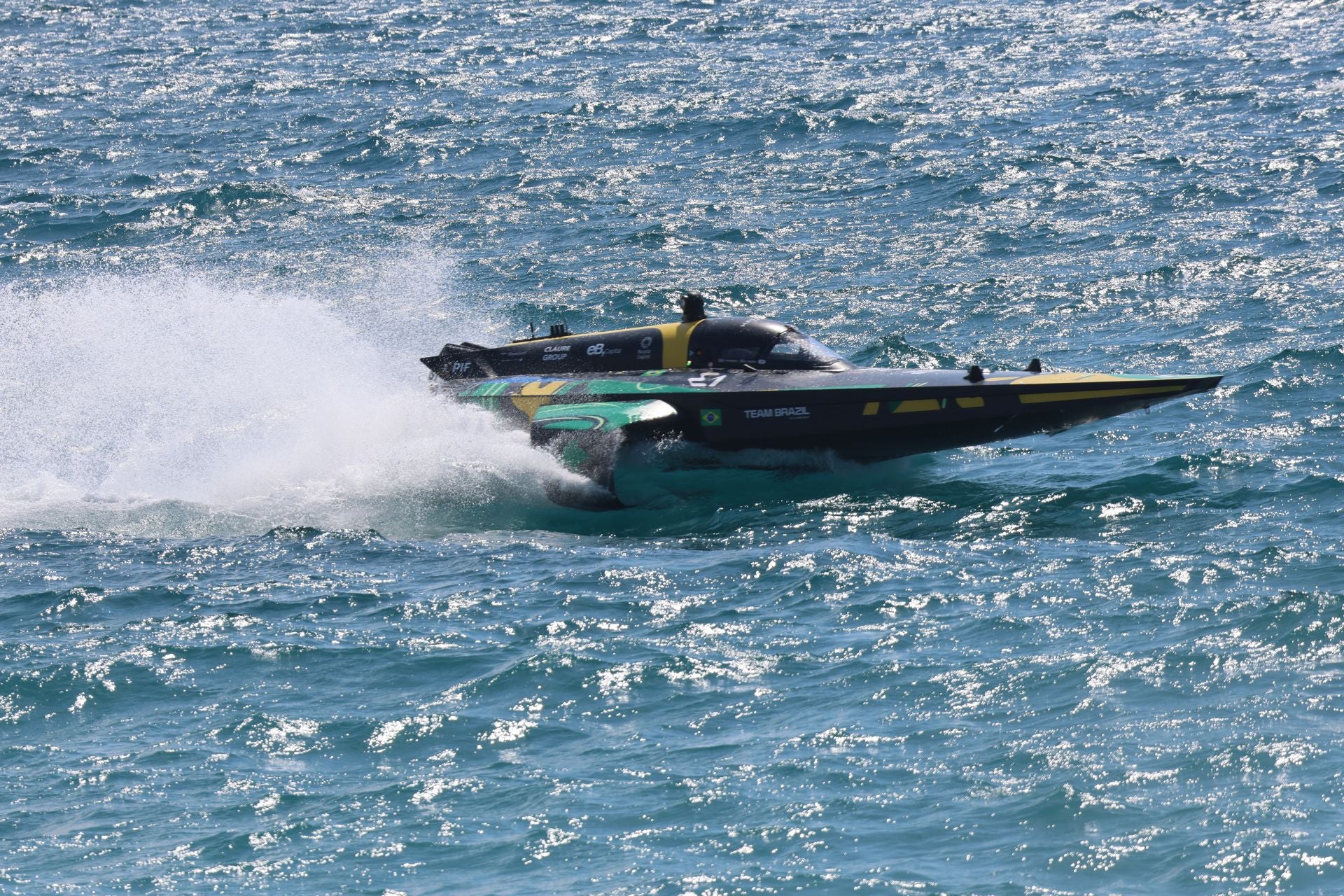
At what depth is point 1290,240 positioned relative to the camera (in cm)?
2764

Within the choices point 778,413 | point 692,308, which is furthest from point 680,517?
point 692,308

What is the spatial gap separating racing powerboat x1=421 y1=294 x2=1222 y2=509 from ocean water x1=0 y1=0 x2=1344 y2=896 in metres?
0.56

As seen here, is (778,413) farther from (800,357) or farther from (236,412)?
(236,412)

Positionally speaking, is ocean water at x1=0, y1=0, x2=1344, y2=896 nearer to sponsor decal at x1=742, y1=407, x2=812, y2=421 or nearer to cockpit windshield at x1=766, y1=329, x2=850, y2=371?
sponsor decal at x1=742, y1=407, x2=812, y2=421

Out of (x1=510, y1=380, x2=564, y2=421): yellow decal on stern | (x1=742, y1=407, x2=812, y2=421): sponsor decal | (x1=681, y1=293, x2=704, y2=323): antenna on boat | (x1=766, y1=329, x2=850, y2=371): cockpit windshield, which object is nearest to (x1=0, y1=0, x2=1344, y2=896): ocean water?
(x1=510, y1=380, x2=564, y2=421): yellow decal on stern

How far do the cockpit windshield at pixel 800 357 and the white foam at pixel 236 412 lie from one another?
321cm

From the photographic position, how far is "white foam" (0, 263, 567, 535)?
66.2ft

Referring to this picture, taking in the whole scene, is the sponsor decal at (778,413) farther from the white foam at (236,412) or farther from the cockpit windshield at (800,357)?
the white foam at (236,412)

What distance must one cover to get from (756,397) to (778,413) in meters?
0.36

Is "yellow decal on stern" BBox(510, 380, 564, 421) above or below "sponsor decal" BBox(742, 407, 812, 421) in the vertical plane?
above

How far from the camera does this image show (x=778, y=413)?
19.5 meters

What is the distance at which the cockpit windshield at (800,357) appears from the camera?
2017 cm

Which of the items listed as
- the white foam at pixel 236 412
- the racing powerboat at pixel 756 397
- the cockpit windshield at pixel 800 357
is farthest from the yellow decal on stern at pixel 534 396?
the cockpit windshield at pixel 800 357

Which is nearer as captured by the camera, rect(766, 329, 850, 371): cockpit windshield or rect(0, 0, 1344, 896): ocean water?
rect(0, 0, 1344, 896): ocean water
